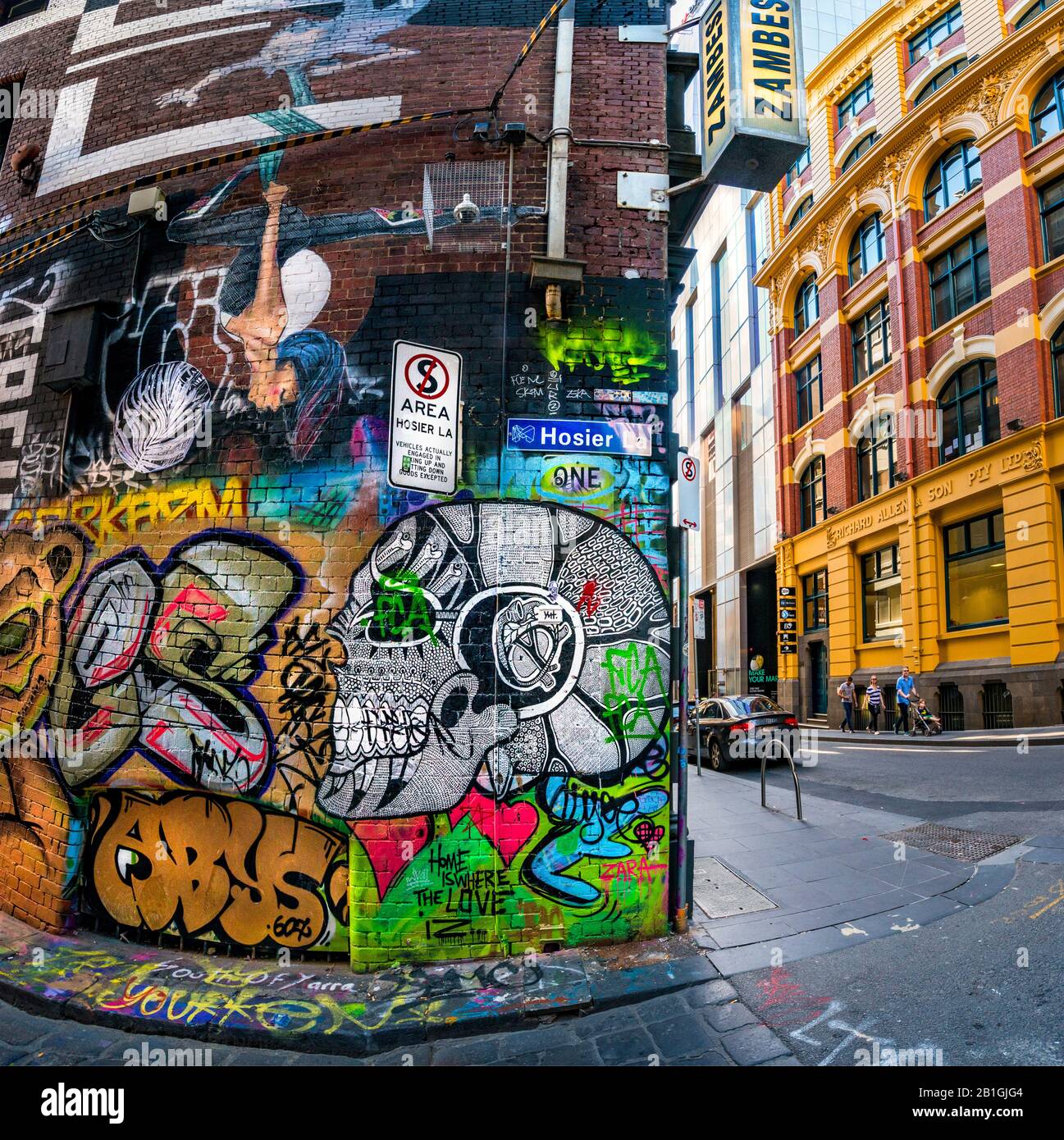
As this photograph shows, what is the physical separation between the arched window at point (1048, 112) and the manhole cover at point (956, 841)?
62.3 feet

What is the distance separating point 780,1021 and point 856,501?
2343 centimetres

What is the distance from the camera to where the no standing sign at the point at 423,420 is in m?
4.07

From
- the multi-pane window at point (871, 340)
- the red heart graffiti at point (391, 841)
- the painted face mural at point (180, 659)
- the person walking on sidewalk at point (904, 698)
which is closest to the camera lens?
the red heart graffiti at point (391, 841)

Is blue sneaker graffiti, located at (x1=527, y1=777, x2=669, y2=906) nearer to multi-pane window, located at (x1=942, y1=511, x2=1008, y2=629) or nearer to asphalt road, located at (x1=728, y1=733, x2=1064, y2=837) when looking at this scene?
asphalt road, located at (x1=728, y1=733, x2=1064, y2=837)

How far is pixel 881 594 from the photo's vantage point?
73.7 feet

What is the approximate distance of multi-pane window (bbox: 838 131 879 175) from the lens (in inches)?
939

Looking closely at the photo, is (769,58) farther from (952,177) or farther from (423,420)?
(952,177)

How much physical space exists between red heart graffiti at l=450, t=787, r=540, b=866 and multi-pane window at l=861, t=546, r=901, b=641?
2039 centimetres

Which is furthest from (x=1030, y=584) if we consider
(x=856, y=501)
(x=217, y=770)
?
(x=217, y=770)

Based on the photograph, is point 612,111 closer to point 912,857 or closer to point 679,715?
point 679,715

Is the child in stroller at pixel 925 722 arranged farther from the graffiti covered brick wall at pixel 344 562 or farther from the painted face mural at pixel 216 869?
the painted face mural at pixel 216 869

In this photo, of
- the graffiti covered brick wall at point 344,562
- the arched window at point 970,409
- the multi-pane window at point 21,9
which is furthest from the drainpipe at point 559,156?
the arched window at point 970,409
